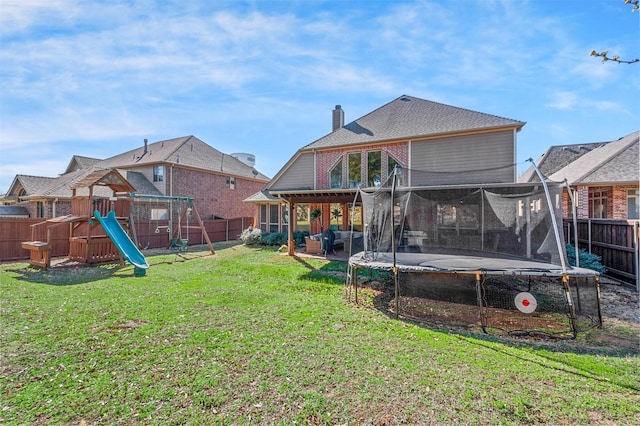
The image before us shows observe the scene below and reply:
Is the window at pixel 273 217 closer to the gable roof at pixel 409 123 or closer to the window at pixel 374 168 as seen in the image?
the gable roof at pixel 409 123

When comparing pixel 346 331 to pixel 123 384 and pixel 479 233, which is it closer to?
pixel 123 384

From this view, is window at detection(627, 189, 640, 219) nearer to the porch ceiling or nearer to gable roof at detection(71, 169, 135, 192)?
the porch ceiling

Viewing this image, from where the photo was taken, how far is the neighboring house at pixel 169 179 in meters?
17.3

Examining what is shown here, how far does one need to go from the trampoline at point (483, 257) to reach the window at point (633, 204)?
9.55m

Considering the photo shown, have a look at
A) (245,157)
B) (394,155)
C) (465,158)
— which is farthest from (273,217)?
(245,157)

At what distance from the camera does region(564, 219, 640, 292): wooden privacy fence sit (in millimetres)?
6895

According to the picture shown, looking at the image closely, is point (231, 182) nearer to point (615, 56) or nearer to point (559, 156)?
point (615, 56)

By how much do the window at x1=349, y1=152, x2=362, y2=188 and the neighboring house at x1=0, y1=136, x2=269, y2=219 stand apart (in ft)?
38.1

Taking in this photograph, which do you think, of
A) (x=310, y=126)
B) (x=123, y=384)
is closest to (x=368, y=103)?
(x=310, y=126)

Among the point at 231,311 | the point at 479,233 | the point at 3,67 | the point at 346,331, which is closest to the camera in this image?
the point at 346,331

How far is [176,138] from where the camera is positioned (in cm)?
2269

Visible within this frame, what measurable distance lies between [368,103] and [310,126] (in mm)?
4354

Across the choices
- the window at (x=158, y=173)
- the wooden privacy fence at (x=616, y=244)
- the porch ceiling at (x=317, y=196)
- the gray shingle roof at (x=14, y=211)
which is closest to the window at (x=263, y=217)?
the porch ceiling at (x=317, y=196)

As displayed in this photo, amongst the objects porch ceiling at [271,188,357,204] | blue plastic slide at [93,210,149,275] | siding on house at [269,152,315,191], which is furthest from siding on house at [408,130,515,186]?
blue plastic slide at [93,210,149,275]
